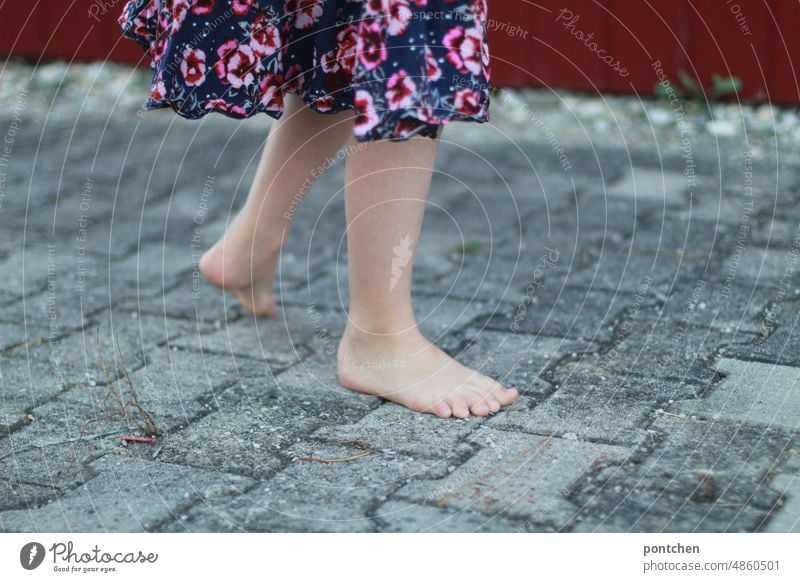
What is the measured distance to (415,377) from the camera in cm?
143

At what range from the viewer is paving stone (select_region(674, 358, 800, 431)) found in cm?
132

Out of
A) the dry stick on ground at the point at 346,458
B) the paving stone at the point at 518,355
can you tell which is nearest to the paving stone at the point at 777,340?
the paving stone at the point at 518,355

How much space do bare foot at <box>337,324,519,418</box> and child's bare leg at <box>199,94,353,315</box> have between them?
0.26 meters

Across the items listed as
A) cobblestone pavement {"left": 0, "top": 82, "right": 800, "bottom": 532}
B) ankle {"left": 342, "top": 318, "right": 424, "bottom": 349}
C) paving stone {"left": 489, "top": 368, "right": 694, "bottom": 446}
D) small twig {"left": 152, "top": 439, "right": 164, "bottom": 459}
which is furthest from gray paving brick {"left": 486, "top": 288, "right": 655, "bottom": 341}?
small twig {"left": 152, "top": 439, "right": 164, "bottom": 459}

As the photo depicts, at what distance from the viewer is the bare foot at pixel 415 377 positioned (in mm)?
1387

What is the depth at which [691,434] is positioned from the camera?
1.28m

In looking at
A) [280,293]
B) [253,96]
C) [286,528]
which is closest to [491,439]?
[286,528]

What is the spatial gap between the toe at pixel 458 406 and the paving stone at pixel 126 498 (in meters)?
0.30

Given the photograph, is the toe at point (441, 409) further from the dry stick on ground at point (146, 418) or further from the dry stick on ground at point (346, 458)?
the dry stick on ground at point (146, 418)

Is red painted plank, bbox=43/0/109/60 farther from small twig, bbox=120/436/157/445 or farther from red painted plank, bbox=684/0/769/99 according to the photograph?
small twig, bbox=120/436/157/445

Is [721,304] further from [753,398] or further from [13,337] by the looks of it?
[13,337]

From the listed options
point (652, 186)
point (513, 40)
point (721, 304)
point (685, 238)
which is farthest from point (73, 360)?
point (513, 40)
